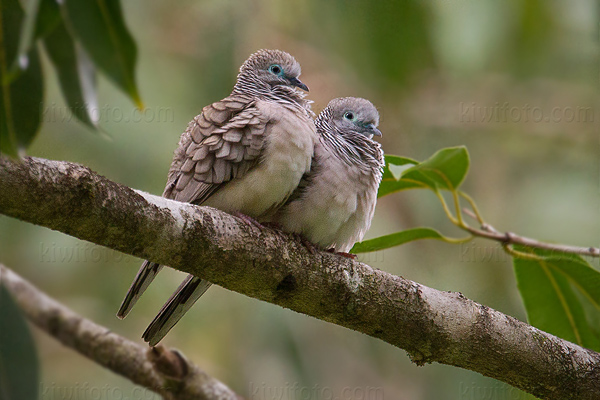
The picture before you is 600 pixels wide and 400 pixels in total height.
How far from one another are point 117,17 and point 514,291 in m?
6.62

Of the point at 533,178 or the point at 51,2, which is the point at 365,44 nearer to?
the point at 533,178

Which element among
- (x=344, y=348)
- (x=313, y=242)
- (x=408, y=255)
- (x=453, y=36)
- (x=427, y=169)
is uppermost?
(x=453, y=36)

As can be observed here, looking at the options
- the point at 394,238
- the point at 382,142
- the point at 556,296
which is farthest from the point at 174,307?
the point at 382,142

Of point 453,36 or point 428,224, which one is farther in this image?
point 428,224

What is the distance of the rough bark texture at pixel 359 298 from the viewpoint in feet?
8.47

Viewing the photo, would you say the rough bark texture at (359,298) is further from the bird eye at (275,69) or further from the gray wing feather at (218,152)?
the bird eye at (275,69)

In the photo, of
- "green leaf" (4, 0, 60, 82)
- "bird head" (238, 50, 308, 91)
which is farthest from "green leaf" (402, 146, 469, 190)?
"green leaf" (4, 0, 60, 82)

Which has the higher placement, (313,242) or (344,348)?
(313,242)

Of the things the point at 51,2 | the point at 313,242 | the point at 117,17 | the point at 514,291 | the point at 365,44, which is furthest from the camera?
the point at 514,291

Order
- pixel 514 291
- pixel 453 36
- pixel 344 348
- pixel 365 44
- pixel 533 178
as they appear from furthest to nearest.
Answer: pixel 533 178
pixel 344 348
pixel 514 291
pixel 365 44
pixel 453 36

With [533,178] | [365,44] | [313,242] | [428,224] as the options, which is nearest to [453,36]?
[365,44]

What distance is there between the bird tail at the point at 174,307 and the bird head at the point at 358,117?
1.21 meters

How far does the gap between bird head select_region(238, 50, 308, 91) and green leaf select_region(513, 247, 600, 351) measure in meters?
1.64

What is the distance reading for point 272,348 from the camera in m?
6.80
